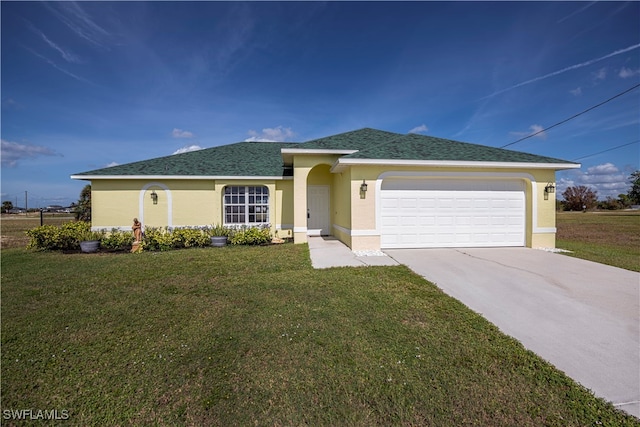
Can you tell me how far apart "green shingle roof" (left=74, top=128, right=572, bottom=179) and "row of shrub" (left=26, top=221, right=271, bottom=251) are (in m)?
2.84

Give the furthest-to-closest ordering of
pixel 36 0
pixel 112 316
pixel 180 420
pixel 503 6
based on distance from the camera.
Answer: pixel 503 6 < pixel 36 0 < pixel 112 316 < pixel 180 420

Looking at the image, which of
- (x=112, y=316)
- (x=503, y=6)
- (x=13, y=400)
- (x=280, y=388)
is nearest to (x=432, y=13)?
(x=503, y=6)

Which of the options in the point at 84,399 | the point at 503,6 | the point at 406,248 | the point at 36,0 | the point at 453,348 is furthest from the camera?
the point at 406,248

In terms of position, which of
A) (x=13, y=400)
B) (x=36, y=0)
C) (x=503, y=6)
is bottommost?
(x=13, y=400)

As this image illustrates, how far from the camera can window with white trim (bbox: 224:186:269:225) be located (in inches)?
500

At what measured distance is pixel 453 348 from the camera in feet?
10.4

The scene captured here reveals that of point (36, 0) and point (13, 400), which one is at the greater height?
point (36, 0)

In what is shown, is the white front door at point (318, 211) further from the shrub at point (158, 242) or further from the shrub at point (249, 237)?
the shrub at point (158, 242)

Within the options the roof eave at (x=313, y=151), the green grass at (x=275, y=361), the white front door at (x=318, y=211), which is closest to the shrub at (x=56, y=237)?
the green grass at (x=275, y=361)

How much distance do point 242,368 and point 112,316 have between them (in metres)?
2.86

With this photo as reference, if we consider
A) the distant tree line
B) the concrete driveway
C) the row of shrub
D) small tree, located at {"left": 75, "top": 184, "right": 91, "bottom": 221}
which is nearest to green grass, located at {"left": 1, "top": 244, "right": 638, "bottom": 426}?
the concrete driveway

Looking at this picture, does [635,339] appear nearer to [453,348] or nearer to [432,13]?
[453,348]

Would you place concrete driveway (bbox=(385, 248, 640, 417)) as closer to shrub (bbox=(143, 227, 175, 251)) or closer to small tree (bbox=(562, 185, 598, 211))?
shrub (bbox=(143, 227, 175, 251))

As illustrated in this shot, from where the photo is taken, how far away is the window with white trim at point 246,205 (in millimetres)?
12706
